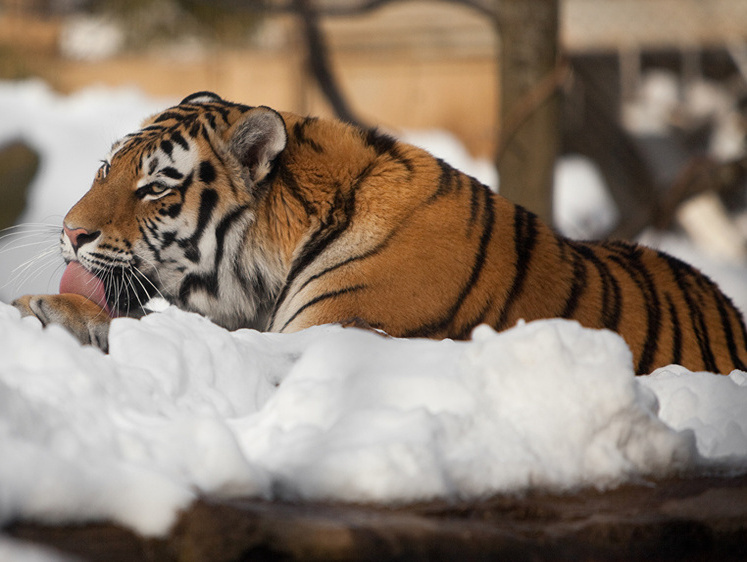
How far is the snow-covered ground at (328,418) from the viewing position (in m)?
0.81

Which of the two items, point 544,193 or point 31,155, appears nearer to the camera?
point 544,193

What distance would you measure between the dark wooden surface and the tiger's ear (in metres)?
0.89

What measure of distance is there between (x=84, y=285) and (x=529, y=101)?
182cm

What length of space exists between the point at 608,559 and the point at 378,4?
3093 mm

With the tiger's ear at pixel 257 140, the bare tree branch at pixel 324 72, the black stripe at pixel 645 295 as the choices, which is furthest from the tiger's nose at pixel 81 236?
the bare tree branch at pixel 324 72

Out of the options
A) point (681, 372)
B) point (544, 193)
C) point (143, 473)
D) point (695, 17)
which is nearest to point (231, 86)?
point (695, 17)

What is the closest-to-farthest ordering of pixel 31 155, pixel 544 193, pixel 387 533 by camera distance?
pixel 387 533, pixel 544 193, pixel 31 155

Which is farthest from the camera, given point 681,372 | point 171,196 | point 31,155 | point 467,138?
point 467,138

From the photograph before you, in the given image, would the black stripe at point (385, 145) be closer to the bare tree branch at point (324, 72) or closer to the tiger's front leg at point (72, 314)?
the tiger's front leg at point (72, 314)

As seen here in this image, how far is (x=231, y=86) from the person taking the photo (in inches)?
228

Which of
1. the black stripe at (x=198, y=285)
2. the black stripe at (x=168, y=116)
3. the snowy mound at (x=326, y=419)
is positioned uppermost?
the black stripe at (x=168, y=116)

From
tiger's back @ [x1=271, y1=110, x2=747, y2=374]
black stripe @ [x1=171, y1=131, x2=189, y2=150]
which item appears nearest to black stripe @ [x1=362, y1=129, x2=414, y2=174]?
tiger's back @ [x1=271, y1=110, x2=747, y2=374]

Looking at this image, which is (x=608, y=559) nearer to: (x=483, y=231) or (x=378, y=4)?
(x=483, y=231)

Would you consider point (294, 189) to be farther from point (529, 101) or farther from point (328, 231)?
point (529, 101)
